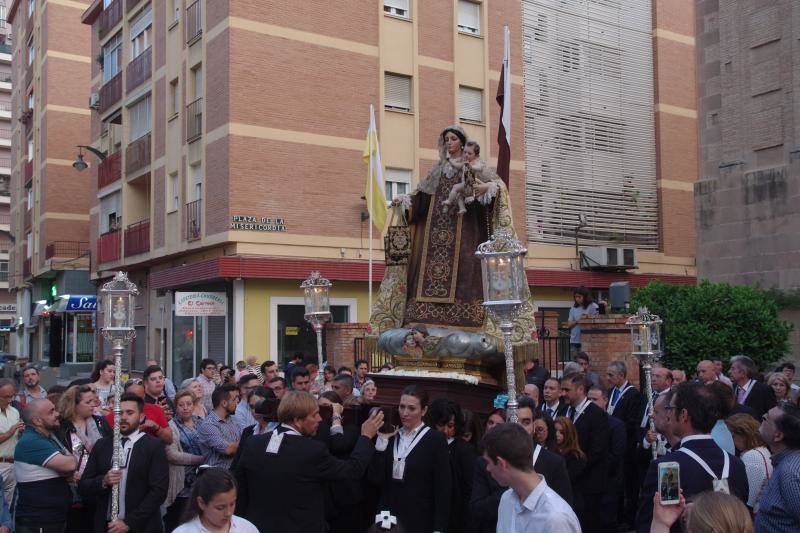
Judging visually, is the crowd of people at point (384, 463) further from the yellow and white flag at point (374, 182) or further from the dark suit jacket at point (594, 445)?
the yellow and white flag at point (374, 182)

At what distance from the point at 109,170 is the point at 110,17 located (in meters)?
5.45

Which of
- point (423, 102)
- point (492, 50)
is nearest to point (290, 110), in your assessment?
point (423, 102)

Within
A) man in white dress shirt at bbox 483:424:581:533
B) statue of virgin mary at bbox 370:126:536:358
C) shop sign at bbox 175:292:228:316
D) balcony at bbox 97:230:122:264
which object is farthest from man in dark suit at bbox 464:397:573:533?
balcony at bbox 97:230:122:264

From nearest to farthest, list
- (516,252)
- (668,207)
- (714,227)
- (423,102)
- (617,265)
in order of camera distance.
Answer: (516,252), (714,227), (423,102), (617,265), (668,207)

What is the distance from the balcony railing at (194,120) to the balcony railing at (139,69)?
12.8 ft

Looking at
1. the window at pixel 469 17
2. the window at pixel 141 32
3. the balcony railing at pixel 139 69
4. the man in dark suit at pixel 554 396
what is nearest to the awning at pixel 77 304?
the balcony railing at pixel 139 69

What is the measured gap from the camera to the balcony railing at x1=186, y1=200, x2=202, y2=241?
2345cm

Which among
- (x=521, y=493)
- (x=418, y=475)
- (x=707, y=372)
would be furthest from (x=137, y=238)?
(x=521, y=493)

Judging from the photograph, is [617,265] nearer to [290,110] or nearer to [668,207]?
[668,207]

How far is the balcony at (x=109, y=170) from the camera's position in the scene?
97.8 ft

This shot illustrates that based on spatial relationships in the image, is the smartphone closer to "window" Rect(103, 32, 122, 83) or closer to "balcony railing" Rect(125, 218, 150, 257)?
"balcony railing" Rect(125, 218, 150, 257)

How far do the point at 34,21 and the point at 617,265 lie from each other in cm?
3007

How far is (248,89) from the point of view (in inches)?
873

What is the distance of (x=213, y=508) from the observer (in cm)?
422
